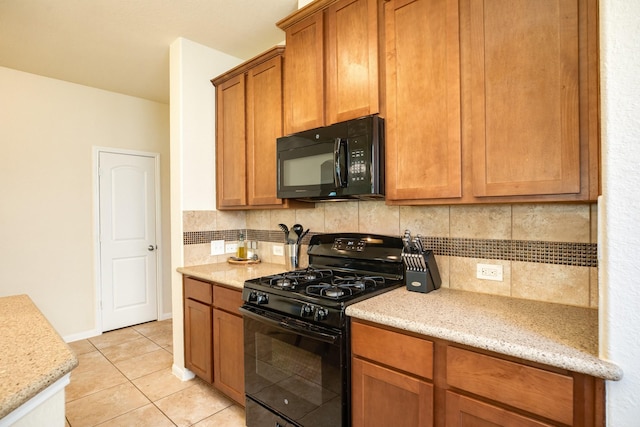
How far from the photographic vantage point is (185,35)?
106 inches

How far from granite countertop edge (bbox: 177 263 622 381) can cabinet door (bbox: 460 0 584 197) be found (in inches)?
19.4

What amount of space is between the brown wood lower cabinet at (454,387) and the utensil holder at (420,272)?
0.42 metres

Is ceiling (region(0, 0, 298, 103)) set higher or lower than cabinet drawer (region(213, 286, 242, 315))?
higher

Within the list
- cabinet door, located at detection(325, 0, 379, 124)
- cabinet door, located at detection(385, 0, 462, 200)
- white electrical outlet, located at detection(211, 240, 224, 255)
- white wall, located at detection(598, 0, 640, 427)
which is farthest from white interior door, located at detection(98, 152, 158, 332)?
white wall, located at detection(598, 0, 640, 427)

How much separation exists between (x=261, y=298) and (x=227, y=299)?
0.47 m

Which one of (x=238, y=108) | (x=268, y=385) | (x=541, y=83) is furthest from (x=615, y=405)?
(x=238, y=108)

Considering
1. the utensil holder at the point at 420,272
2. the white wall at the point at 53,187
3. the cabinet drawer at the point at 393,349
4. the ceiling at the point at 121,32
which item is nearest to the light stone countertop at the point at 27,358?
the cabinet drawer at the point at 393,349

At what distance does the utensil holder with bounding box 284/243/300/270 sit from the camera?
2484 mm

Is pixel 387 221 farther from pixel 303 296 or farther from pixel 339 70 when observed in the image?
pixel 339 70

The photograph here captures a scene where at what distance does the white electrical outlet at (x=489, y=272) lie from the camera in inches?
65.2

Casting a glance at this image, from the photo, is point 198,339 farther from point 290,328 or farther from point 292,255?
point 290,328

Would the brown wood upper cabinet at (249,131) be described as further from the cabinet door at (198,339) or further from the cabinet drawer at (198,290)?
the cabinet door at (198,339)

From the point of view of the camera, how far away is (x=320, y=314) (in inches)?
60.2

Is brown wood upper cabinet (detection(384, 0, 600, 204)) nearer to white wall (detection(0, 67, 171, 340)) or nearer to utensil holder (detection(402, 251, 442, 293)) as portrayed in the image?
utensil holder (detection(402, 251, 442, 293))
